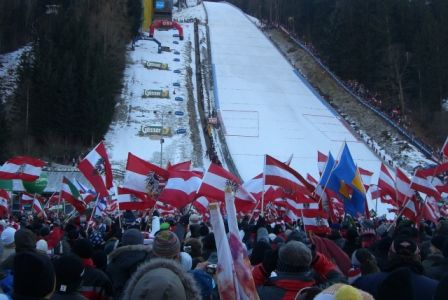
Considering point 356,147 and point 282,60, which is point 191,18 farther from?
point 356,147

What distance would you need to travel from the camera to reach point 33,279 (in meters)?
2.90

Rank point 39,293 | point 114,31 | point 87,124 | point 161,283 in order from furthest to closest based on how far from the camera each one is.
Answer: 1. point 114,31
2. point 87,124
3. point 39,293
4. point 161,283

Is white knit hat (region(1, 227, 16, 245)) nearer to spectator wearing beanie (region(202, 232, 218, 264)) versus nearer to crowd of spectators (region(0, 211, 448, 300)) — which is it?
crowd of spectators (region(0, 211, 448, 300))

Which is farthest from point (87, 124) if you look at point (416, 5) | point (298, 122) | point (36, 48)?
point (416, 5)

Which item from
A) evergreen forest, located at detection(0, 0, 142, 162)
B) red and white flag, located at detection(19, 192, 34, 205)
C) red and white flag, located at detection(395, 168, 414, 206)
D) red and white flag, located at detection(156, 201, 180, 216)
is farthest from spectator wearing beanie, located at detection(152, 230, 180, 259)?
evergreen forest, located at detection(0, 0, 142, 162)

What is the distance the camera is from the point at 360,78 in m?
48.8

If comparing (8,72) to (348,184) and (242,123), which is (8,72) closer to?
(242,123)

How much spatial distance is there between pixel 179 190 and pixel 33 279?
7843 mm

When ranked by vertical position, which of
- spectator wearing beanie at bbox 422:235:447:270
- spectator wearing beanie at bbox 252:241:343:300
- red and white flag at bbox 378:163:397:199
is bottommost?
red and white flag at bbox 378:163:397:199

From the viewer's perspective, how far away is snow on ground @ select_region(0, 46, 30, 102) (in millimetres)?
38775

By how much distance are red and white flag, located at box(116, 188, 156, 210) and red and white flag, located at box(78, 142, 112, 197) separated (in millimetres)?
352

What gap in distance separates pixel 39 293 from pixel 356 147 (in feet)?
110

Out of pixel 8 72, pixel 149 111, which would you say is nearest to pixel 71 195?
pixel 149 111

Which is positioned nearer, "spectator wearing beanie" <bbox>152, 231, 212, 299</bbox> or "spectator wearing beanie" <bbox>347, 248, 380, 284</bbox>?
"spectator wearing beanie" <bbox>152, 231, 212, 299</bbox>
